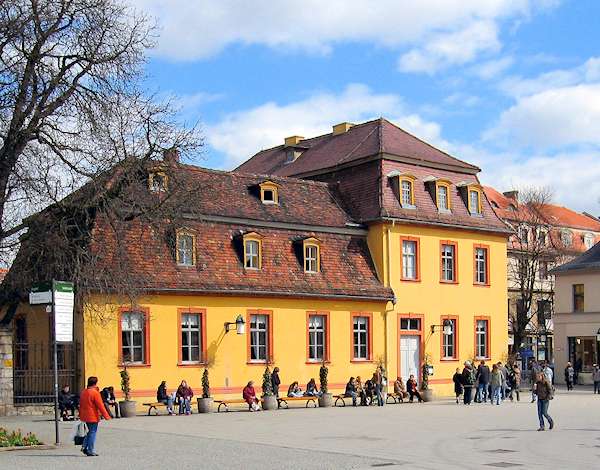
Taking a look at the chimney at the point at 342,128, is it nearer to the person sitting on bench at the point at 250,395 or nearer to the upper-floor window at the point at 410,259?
the upper-floor window at the point at 410,259

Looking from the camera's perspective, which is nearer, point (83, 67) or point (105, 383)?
point (83, 67)

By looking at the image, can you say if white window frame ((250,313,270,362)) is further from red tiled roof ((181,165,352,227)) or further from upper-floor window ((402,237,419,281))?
upper-floor window ((402,237,419,281))

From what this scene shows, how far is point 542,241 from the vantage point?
72625 mm

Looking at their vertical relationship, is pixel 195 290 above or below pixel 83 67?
below

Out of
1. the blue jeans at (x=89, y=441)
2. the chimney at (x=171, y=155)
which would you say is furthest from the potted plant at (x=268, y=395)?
the blue jeans at (x=89, y=441)

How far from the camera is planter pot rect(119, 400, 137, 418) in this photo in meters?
31.2

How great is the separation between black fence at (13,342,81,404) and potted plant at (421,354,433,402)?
46.2 feet

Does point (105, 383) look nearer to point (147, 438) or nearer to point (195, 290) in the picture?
point (195, 290)

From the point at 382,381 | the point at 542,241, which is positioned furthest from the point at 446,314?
the point at 542,241

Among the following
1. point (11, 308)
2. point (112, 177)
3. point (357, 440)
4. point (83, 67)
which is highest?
point (83, 67)

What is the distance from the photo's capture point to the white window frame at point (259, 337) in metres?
37.9

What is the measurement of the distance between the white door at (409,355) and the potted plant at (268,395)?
783cm

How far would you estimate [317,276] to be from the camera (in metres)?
40.0

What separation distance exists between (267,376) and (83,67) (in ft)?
44.5
